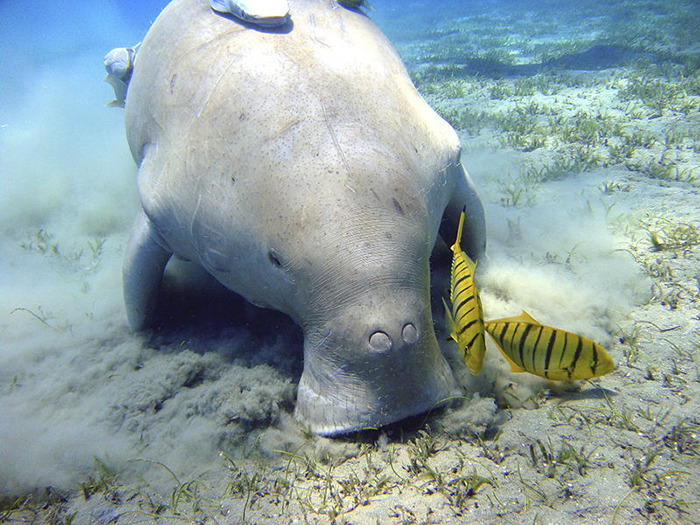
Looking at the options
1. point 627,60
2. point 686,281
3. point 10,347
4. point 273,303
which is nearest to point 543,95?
point 627,60

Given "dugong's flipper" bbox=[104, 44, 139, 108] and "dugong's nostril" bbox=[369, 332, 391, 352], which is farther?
"dugong's flipper" bbox=[104, 44, 139, 108]

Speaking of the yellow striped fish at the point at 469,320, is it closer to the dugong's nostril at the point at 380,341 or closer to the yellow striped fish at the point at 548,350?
the yellow striped fish at the point at 548,350

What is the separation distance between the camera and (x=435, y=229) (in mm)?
2504

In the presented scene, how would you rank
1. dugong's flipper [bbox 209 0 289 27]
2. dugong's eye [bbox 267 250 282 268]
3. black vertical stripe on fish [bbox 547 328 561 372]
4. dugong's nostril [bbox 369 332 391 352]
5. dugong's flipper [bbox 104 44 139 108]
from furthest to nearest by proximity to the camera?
dugong's flipper [bbox 104 44 139 108], dugong's flipper [bbox 209 0 289 27], dugong's eye [bbox 267 250 282 268], black vertical stripe on fish [bbox 547 328 561 372], dugong's nostril [bbox 369 332 391 352]

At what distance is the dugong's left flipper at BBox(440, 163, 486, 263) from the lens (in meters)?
3.33

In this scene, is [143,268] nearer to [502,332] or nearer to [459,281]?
[459,281]

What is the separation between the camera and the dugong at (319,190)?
1979 mm

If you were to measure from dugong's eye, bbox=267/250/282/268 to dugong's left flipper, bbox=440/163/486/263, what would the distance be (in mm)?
1667

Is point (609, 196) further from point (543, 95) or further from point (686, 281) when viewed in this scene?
point (543, 95)

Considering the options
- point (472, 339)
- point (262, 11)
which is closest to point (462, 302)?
point (472, 339)

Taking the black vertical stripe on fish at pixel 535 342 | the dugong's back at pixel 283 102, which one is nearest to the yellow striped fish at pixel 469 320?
the black vertical stripe on fish at pixel 535 342

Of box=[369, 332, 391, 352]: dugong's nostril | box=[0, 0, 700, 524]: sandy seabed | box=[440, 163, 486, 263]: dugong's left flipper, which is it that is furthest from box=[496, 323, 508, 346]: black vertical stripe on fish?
box=[440, 163, 486, 263]: dugong's left flipper

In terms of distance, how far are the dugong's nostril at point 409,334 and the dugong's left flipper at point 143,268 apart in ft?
7.37

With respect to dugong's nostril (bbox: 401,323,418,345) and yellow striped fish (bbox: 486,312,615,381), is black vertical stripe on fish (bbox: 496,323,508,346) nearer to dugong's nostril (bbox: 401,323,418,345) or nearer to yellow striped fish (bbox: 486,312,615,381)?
yellow striped fish (bbox: 486,312,615,381)
